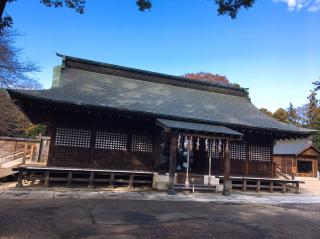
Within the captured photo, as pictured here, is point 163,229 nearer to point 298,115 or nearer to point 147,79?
point 147,79

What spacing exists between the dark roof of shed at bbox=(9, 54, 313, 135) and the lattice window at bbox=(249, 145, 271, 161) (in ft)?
5.09

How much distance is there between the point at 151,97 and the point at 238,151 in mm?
5947

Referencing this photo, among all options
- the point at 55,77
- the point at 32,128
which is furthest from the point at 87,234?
the point at 32,128

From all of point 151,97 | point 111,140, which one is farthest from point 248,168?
point 111,140

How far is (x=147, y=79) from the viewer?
19344mm

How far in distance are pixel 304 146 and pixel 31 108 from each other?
35.8 m

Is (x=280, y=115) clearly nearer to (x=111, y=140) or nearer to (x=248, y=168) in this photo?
(x=248, y=168)

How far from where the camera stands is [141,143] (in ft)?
49.5

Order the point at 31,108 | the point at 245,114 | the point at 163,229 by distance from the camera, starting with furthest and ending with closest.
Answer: the point at 245,114 < the point at 31,108 < the point at 163,229

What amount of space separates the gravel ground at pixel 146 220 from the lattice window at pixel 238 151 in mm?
→ 6114

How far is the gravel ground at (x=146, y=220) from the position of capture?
632 centimetres

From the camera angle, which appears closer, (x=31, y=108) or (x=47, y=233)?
(x=47, y=233)

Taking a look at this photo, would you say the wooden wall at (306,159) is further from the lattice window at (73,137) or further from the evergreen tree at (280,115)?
the lattice window at (73,137)

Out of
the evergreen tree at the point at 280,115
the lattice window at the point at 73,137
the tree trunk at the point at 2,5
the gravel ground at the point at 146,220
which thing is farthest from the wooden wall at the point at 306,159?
the tree trunk at the point at 2,5
